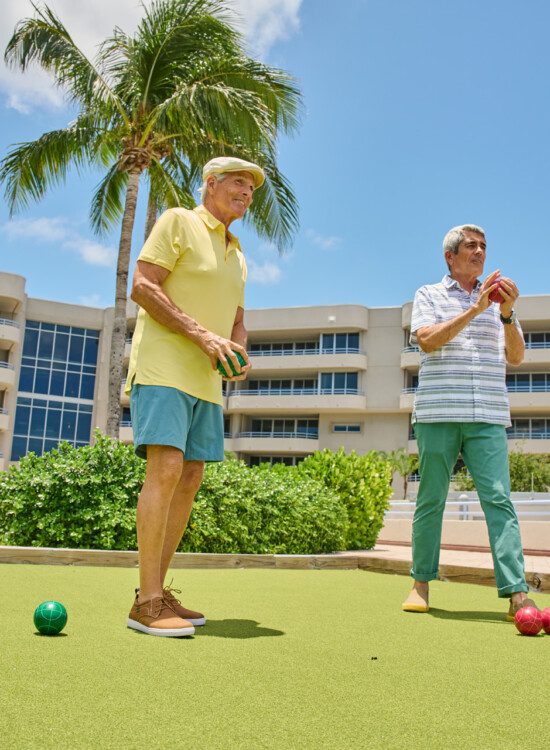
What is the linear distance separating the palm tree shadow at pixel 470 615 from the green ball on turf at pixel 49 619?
76.3 inches

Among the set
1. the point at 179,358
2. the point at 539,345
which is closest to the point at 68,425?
the point at 539,345

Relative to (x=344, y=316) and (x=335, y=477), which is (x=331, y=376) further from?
(x=335, y=477)

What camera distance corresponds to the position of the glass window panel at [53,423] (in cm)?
4881

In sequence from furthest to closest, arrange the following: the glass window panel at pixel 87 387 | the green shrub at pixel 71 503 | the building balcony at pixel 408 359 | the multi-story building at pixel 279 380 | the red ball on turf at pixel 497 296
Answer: the glass window panel at pixel 87 387 < the multi-story building at pixel 279 380 < the building balcony at pixel 408 359 < the green shrub at pixel 71 503 < the red ball on turf at pixel 497 296

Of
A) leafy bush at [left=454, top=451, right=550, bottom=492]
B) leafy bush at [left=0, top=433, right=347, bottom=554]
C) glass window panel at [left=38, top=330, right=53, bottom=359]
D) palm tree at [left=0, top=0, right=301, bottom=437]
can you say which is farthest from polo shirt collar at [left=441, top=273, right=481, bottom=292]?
glass window panel at [left=38, top=330, right=53, bottom=359]

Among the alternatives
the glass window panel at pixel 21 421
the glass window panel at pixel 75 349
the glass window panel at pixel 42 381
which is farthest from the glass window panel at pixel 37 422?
the glass window panel at pixel 75 349

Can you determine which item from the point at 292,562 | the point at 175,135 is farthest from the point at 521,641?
the point at 175,135

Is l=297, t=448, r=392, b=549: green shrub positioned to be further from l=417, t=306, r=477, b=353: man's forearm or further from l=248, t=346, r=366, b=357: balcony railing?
l=248, t=346, r=366, b=357: balcony railing

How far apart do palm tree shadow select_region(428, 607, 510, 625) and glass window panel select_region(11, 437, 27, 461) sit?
45892 millimetres

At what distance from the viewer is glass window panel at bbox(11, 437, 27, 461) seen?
47250 millimetres

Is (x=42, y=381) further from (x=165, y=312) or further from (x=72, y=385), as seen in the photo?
(x=165, y=312)

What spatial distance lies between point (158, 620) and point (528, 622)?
1.64m

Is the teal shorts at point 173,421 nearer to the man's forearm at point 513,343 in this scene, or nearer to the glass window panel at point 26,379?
the man's forearm at point 513,343

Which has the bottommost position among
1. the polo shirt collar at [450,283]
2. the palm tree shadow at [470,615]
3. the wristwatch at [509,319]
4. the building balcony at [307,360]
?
the palm tree shadow at [470,615]
